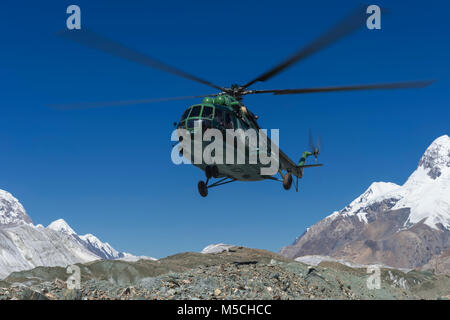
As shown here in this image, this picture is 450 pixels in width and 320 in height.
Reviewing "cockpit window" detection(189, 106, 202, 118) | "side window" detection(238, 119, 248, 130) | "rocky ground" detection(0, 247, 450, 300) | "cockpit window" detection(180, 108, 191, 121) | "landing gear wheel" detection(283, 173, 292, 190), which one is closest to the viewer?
"rocky ground" detection(0, 247, 450, 300)

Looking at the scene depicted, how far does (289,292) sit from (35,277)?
31953mm

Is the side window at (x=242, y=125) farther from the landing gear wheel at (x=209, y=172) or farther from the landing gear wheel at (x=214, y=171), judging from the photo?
the landing gear wheel at (x=209, y=172)

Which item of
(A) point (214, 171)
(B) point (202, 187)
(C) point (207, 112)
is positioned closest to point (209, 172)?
(A) point (214, 171)

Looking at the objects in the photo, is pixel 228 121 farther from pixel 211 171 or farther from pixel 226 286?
pixel 226 286

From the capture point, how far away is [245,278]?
18.5m

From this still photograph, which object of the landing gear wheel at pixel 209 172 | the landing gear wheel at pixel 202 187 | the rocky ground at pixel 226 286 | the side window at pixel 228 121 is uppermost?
the side window at pixel 228 121

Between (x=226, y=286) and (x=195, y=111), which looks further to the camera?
(x=195, y=111)

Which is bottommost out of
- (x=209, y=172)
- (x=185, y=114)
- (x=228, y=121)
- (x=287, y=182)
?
(x=209, y=172)

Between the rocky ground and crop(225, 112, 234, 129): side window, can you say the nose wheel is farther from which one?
the rocky ground

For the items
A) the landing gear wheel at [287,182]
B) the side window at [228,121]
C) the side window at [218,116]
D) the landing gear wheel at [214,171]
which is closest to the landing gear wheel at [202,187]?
the landing gear wheel at [214,171]

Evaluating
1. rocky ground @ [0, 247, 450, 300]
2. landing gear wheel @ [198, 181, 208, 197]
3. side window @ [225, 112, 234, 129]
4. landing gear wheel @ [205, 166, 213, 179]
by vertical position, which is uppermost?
side window @ [225, 112, 234, 129]

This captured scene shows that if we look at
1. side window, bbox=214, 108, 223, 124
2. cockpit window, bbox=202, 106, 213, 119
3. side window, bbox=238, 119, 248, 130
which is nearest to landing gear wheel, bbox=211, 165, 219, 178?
side window, bbox=238, 119, 248, 130
